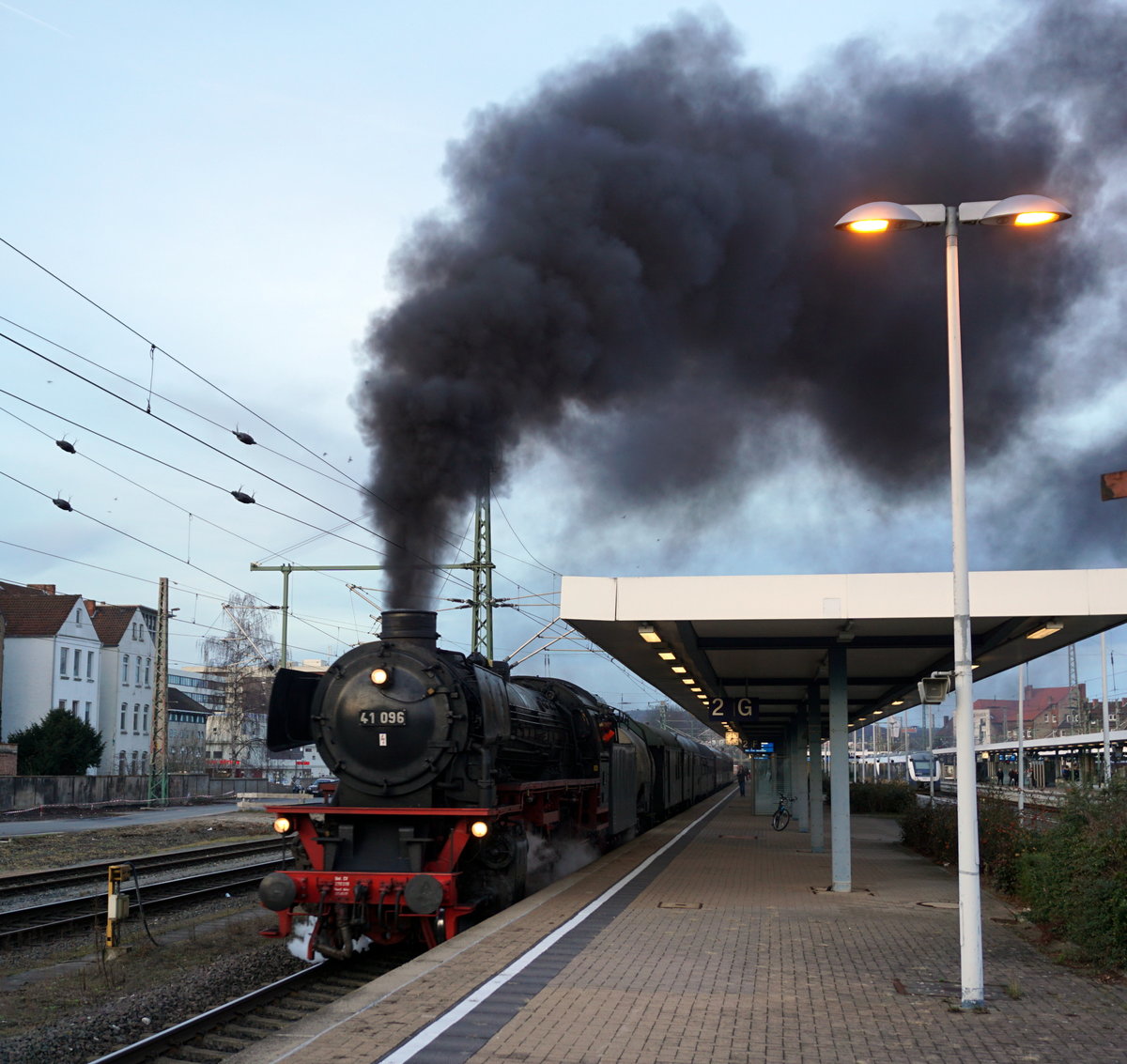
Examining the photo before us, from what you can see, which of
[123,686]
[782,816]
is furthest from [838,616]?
[123,686]

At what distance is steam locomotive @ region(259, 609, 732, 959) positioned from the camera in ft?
33.3

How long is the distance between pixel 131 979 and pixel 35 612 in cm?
4373

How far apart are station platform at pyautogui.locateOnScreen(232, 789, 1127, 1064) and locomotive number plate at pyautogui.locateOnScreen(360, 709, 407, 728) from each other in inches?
82.2

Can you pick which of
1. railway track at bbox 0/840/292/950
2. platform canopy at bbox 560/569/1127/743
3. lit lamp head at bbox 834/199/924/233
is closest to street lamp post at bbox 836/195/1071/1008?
lit lamp head at bbox 834/199/924/233

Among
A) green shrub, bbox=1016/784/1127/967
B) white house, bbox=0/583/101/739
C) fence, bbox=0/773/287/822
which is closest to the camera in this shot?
green shrub, bbox=1016/784/1127/967

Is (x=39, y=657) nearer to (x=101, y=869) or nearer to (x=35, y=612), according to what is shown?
(x=35, y=612)

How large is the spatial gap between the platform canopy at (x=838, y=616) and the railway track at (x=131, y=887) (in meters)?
5.96

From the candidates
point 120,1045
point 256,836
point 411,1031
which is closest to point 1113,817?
point 411,1031

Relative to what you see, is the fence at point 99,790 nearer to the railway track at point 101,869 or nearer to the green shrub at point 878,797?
the railway track at point 101,869

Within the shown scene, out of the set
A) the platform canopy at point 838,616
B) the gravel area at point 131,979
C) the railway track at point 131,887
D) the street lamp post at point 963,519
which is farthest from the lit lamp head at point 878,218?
the railway track at point 131,887

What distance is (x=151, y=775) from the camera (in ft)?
119

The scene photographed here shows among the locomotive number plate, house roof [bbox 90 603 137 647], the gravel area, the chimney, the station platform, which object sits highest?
house roof [bbox 90 603 137 647]

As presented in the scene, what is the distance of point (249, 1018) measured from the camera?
830cm

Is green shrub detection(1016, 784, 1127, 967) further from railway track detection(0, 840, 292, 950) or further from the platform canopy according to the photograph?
railway track detection(0, 840, 292, 950)
